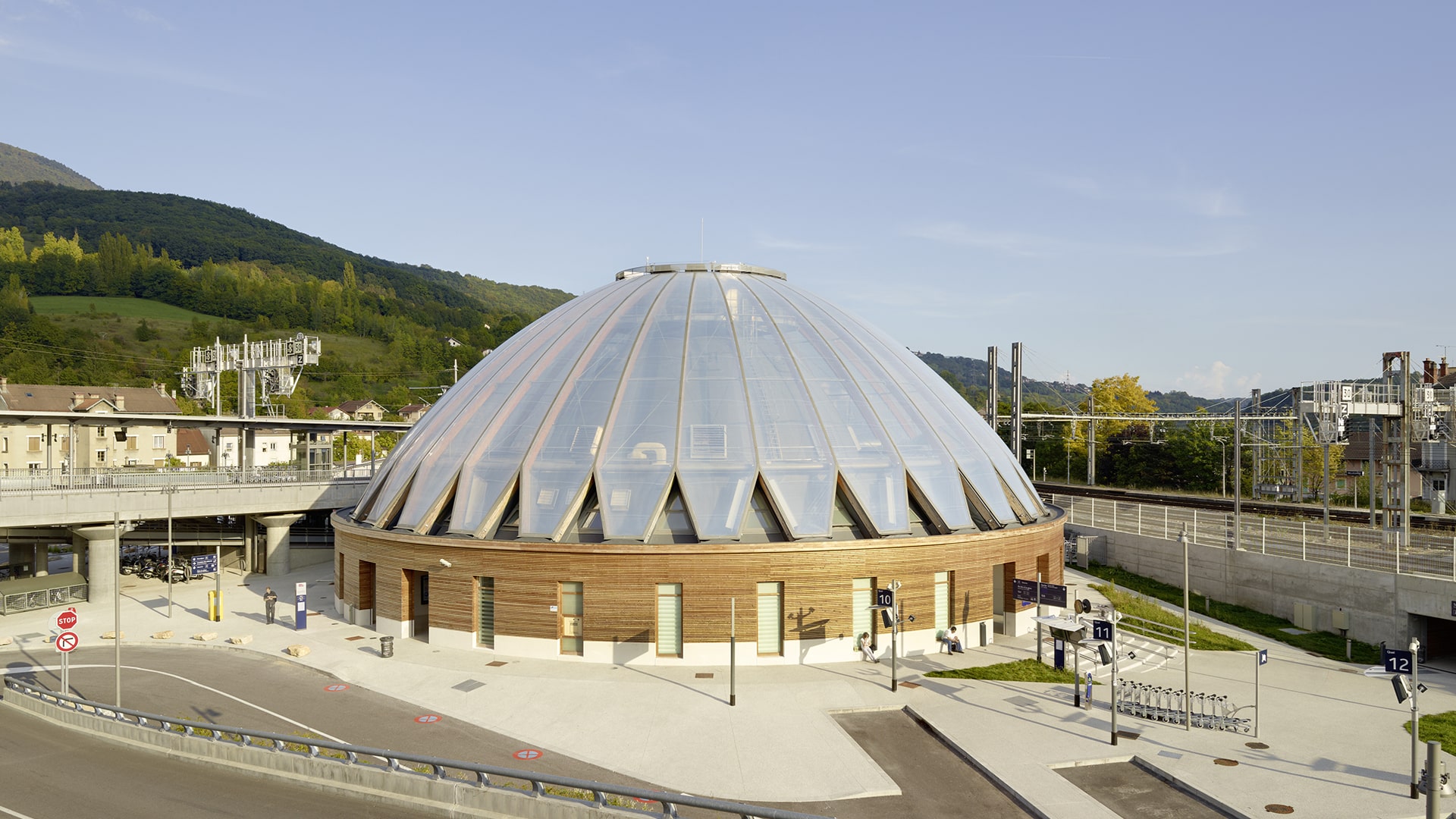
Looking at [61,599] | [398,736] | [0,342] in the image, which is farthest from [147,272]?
[398,736]

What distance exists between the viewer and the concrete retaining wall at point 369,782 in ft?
54.4

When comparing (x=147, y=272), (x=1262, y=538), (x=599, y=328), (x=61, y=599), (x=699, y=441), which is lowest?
(x=61, y=599)

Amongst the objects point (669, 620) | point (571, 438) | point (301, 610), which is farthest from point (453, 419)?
point (669, 620)

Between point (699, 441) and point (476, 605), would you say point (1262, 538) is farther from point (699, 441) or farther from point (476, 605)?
point (476, 605)

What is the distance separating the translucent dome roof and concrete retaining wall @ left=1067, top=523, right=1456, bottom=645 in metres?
10.7

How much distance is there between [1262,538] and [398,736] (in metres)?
39.3

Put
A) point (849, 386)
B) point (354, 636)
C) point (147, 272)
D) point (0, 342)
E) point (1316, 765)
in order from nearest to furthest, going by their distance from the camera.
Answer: point (1316, 765) → point (354, 636) → point (849, 386) → point (0, 342) → point (147, 272)

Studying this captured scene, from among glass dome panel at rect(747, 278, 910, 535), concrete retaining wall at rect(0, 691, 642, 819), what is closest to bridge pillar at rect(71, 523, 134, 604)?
concrete retaining wall at rect(0, 691, 642, 819)

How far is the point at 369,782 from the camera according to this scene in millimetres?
18062

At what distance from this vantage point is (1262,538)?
40.2m

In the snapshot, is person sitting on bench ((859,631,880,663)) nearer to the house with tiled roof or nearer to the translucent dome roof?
the translucent dome roof

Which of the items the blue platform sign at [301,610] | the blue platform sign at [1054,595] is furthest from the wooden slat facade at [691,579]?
the blue platform sign at [301,610]

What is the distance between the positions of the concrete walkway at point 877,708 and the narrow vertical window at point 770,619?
102 cm

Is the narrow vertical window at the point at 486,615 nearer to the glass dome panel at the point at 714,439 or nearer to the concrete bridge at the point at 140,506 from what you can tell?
the glass dome panel at the point at 714,439
